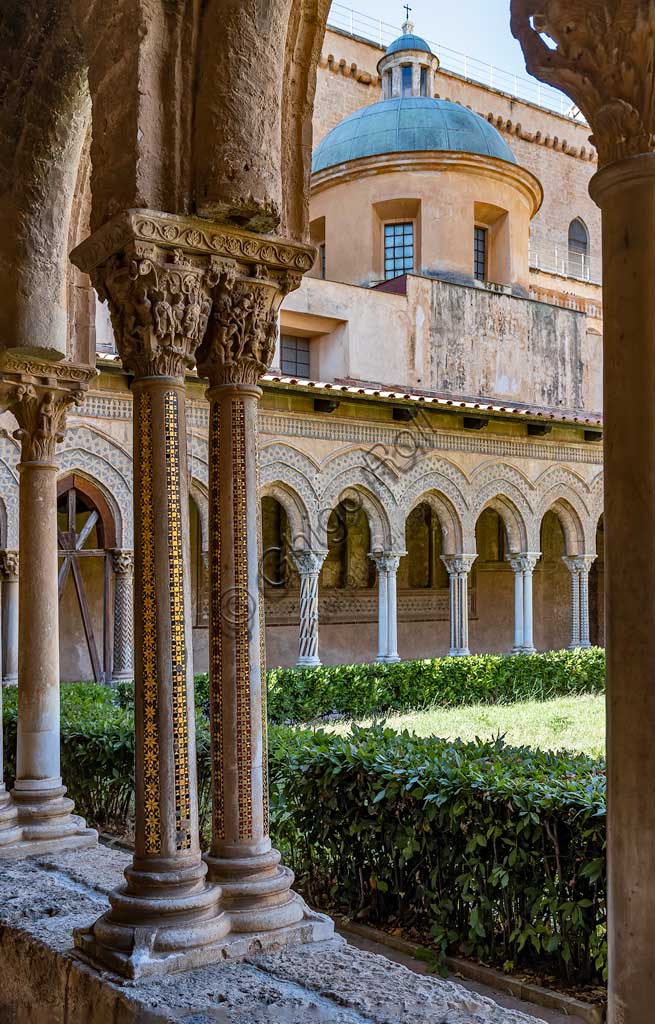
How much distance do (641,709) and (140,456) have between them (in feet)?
7.56

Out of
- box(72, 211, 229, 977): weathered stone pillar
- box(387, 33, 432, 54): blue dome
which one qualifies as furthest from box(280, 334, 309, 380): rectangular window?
box(72, 211, 229, 977): weathered stone pillar

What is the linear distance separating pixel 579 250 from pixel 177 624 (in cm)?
2920

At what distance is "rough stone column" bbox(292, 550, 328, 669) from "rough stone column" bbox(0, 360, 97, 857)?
993 cm

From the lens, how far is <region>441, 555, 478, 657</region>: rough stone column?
1767 centimetres

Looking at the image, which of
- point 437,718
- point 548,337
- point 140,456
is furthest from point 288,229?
point 548,337

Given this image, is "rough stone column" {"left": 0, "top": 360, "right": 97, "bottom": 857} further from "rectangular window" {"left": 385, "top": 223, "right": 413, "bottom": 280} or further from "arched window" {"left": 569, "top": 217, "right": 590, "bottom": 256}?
"arched window" {"left": 569, "top": 217, "right": 590, "bottom": 256}

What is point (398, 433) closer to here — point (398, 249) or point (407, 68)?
point (398, 249)

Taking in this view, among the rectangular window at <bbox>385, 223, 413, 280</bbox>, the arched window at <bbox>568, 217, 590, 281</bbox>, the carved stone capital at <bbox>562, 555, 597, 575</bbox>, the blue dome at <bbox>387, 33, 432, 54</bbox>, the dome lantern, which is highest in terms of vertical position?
the blue dome at <bbox>387, 33, 432, 54</bbox>

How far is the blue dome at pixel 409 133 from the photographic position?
21359 millimetres

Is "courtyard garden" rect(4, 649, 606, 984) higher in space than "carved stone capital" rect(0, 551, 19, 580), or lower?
lower

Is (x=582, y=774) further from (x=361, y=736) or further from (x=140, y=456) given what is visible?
(x=140, y=456)

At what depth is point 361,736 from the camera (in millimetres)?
6379

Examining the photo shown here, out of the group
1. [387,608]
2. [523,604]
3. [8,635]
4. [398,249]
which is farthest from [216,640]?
[398,249]

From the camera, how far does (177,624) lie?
3.79 metres
